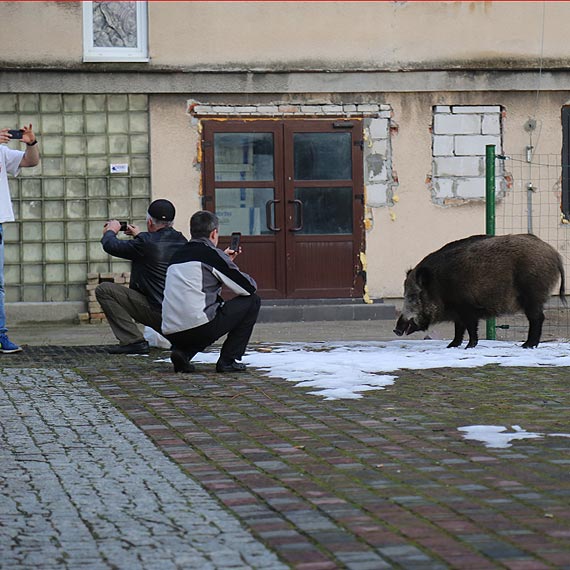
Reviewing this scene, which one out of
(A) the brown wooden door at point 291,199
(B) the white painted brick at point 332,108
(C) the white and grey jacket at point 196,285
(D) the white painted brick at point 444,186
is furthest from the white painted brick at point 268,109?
(C) the white and grey jacket at point 196,285

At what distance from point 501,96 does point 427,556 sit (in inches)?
481

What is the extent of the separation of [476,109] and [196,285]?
7423 mm

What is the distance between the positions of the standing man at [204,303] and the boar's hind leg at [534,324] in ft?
8.32

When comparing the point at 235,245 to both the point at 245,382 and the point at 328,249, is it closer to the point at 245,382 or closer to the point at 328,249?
the point at 245,382

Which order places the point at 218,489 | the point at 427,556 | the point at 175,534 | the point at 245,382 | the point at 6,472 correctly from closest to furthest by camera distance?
the point at 427,556, the point at 175,534, the point at 218,489, the point at 6,472, the point at 245,382

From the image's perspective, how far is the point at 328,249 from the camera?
16.2 m

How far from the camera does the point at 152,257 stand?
1159cm

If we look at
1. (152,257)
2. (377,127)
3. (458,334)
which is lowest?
(458,334)

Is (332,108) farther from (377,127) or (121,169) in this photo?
(121,169)

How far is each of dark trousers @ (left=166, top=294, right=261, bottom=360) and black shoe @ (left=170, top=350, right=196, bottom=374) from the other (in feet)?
0.18

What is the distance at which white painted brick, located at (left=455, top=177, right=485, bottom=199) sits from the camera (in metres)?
16.4

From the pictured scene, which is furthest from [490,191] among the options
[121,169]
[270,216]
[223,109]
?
[121,169]

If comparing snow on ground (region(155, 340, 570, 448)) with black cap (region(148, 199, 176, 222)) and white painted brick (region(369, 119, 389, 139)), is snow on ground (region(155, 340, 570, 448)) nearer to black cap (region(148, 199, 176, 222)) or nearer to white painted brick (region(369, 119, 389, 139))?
black cap (region(148, 199, 176, 222))

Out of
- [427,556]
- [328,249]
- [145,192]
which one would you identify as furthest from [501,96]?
[427,556]
